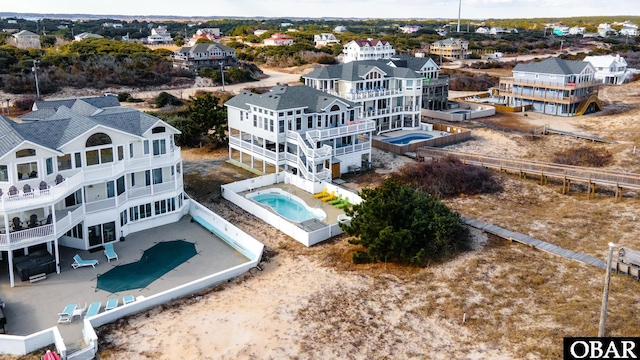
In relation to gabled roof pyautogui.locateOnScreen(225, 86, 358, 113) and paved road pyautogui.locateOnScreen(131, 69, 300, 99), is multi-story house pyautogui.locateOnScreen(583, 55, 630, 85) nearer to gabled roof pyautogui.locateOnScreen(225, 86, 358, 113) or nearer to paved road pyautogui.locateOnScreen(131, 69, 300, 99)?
paved road pyautogui.locateOnScreen(131, 69, 300, 99)

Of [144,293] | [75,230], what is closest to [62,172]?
[75,230]

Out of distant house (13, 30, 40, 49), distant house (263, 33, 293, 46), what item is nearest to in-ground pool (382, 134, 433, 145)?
distant house (13, 30, 40, 49)

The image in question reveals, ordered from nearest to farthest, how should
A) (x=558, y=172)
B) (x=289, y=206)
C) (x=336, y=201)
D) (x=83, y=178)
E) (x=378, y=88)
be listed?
(x=83, y=178) → (x=336, y=201) → (x=289, y=206) → (x=558, y=172) → (x=378, y=88)

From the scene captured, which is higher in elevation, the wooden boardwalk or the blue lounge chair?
the wooden boardwalk

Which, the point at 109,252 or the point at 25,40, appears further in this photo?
the point at 25,40

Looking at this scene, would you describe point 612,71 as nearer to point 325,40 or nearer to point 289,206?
point 289,206

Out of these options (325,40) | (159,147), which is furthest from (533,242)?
(325,40)

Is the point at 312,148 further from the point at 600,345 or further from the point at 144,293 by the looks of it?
the point at 600,345
